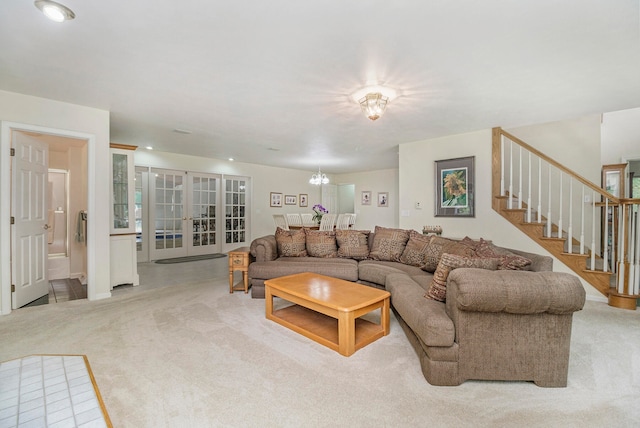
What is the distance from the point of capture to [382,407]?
5.04 ft

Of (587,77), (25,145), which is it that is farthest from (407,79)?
(25,145)

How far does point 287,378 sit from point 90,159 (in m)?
3.40

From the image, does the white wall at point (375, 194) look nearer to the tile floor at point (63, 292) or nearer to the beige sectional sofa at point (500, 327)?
the beige sectional sofa at point (500, 327)

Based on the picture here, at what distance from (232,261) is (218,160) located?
390 cm

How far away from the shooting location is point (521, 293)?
1.58 meters

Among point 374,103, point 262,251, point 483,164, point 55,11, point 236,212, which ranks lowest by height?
point 262,251

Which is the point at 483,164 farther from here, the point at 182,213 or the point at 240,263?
the point at 182,213

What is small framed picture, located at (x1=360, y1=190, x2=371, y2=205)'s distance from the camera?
877 cm

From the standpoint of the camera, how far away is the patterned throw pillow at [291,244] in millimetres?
4004

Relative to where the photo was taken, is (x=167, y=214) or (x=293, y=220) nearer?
(x=167, y=214)

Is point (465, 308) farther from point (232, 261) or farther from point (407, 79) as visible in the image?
point (232, 261)

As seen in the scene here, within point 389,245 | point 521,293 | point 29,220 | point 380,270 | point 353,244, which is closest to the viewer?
point 521,293

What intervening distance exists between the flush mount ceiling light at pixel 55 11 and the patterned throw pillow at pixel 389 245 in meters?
3.53

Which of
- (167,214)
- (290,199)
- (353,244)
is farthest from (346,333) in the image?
(290,199)
